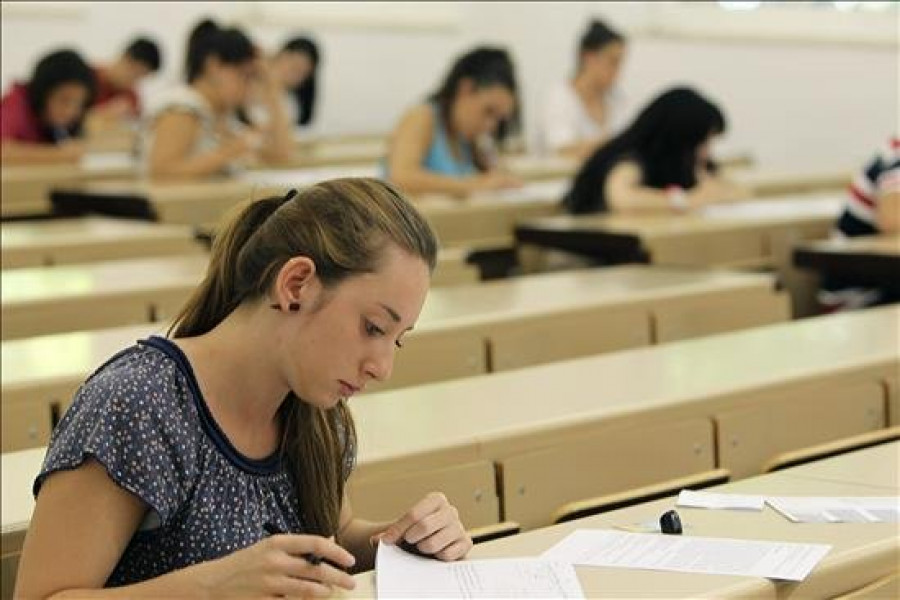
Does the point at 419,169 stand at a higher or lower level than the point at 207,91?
lower

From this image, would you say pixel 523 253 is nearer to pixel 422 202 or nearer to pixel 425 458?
pixel 422 202

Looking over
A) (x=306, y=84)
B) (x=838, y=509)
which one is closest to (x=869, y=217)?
(x=838, y=509)

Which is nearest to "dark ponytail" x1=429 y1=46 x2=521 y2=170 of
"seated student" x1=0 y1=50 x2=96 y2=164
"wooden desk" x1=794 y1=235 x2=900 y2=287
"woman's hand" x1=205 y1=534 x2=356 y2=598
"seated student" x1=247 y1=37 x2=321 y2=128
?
"wooden desk" x1=794 y1=235 x2=900 y2=287

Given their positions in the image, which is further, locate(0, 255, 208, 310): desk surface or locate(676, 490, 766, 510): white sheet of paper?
locate(0, 255, 208, 310): desk surface

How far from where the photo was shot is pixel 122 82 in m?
8.73

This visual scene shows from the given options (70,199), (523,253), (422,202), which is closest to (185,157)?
(70,199)

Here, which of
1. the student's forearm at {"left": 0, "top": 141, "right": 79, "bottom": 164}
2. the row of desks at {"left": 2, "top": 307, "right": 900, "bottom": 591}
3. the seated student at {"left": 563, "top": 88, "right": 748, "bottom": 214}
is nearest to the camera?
the row of desks at {"left": 2, "top": 307, "right": 900, "bottom": 591}

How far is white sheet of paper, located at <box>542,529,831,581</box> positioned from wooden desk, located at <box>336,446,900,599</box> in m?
0.02

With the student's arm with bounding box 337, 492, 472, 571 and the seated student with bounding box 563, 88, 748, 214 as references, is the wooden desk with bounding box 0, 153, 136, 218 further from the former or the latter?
the student's arm with bounding box 337, 492, 472, 571

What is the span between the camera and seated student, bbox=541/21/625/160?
7.64 meters

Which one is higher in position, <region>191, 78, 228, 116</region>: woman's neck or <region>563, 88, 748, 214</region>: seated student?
<region>191, 78, 228, 116</region>: woman's neck

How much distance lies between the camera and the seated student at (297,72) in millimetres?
8789

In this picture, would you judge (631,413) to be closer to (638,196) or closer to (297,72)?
(638,196)

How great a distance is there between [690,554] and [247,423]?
0.59m
